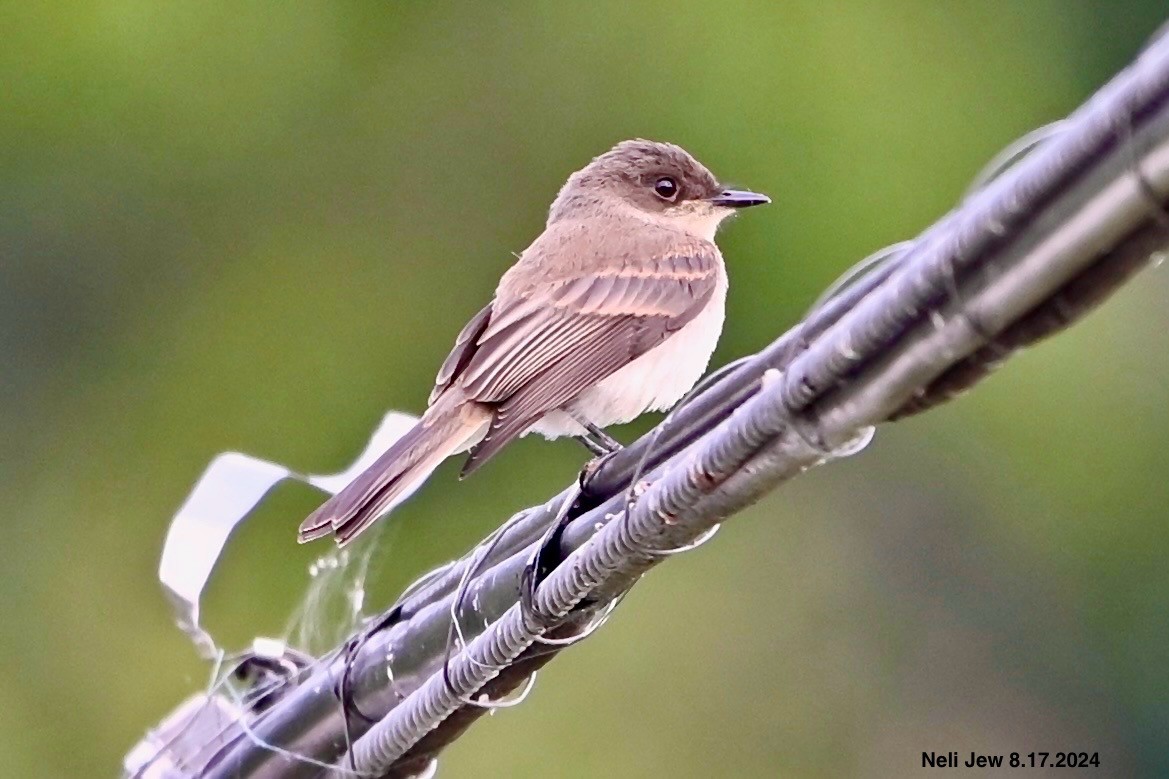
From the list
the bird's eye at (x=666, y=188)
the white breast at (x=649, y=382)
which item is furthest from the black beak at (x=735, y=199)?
the white breast at (x=649, y=382)

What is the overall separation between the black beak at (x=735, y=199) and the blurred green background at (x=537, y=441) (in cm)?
456

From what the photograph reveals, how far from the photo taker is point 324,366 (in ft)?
42.7

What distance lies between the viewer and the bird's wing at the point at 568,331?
4.33 meters

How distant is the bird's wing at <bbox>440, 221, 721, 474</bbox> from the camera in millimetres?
4328

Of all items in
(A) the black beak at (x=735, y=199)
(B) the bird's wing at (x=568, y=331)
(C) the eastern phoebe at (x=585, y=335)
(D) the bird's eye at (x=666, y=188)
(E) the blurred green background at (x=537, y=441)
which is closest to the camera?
(C) the eastern phoebe at (x=585, y=335)

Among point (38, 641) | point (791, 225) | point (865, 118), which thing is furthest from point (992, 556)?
point (38, 641)

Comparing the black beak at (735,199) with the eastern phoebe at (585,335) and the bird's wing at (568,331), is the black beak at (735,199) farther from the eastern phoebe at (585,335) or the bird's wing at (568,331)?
the bird's wing at (568,331)

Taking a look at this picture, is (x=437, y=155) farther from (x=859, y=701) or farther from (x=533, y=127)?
(x=859, y=701)

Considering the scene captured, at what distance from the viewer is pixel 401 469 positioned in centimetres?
399

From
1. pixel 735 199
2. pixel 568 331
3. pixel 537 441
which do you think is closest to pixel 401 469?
pixel 568 331

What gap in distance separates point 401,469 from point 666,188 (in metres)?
1.88

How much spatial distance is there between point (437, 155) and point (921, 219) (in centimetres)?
354

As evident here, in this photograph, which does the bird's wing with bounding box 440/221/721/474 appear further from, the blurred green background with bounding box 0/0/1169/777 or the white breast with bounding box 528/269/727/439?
the blurred green background with bounding box 0/0/1169/777

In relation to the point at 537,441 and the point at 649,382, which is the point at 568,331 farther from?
the point at 537,441
